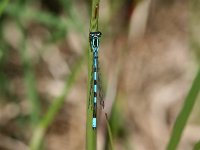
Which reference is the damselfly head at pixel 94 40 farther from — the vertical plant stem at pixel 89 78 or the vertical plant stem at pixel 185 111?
the vertical plant stem at pixel 185 111

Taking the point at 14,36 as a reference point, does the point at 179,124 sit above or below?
below

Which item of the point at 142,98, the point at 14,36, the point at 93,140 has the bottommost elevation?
the point at 93,140

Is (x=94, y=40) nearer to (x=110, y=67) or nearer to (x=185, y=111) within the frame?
(x=185, y=111)

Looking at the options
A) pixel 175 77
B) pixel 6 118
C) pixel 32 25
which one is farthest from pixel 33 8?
pixel 175 77

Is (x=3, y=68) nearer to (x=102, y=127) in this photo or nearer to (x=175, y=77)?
(x=102, y=127)

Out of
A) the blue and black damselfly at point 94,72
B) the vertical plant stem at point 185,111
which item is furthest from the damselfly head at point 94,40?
the vertical plant stem at point 185,111

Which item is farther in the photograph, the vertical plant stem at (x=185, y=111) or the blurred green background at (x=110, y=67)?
the blurred green background at (x=110, y=67)

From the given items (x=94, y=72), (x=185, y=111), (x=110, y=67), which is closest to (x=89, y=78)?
(x=94, y=72)

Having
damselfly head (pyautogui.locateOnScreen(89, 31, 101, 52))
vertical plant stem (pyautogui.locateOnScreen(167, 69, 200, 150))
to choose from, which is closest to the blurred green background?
vertical plant stem (pyautogui.locateOnScreen(167, 69, 200, 150))
